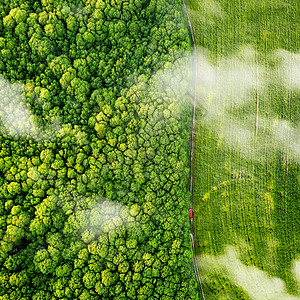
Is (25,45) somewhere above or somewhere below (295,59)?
below

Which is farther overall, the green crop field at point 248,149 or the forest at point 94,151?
the green crop field at point 248,149

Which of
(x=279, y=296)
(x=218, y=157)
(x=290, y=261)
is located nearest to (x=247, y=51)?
(x=218, y=157)

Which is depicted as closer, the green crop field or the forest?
the forest

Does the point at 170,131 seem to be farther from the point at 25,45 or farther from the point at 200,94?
the point at 25,45
